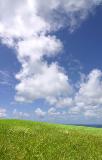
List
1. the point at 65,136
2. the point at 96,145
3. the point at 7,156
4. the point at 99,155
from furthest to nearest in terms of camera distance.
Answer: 1. the point at 65,136
2. the point at 96,145
3. the point at 99,155
4. the point at 7,156

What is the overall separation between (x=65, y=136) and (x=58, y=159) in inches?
415

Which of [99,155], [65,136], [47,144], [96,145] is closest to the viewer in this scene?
[99,155]

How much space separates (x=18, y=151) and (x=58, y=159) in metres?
3.77

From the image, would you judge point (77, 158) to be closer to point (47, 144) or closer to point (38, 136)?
point (47, 144)

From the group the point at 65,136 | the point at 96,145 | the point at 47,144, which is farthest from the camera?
the point at 65,136

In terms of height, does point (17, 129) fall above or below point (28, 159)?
above

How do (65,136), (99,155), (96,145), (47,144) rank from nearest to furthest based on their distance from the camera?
(99,155) → (47,144) → (96,145) → (65,136)

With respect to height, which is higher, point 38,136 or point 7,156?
point 38,136

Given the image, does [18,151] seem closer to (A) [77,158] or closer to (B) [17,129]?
(A) [77,158]

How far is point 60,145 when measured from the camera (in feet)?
104

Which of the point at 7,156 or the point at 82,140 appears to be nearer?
the point at 7,156

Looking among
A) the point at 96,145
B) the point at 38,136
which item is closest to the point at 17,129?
the point at 38,136

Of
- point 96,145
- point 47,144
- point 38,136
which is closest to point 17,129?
point 38,136

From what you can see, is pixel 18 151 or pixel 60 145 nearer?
pixel 18 151
